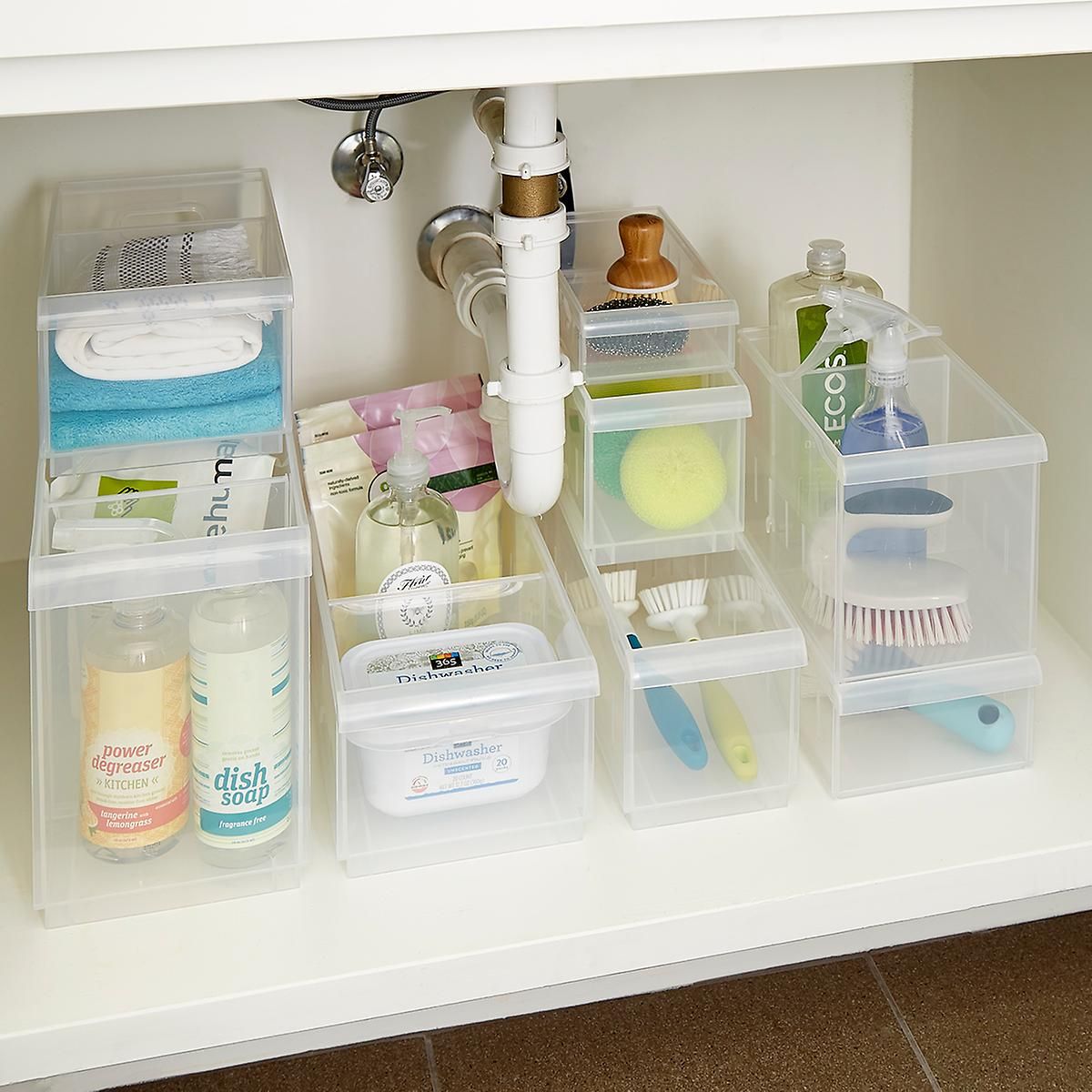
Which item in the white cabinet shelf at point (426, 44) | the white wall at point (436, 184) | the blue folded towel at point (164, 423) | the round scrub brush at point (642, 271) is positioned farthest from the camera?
the white wall at point (436, 184)

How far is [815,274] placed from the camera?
0.95 meters

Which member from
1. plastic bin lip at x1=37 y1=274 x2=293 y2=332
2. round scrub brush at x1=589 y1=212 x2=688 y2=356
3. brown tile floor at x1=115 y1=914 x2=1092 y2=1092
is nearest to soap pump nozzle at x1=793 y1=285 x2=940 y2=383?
round scrub brush at x1=589 y1=212 x2=688 y2=356

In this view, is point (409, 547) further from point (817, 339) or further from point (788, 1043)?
point (788, 1043)

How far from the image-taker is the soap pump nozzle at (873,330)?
825 millimetres

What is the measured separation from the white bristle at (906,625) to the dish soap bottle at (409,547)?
24 cm

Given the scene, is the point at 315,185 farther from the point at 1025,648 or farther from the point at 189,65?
the point at 1025,648

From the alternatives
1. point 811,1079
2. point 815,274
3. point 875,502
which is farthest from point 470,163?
point 811,1079

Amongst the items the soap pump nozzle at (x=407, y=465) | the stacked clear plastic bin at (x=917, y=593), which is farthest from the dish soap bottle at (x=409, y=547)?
the stacked clear plastic bin at (x=917, y=593)

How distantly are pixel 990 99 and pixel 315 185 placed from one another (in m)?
0.50

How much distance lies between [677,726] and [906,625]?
0.15 metres

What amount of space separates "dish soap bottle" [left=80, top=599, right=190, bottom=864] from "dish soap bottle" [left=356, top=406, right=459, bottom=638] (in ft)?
0.45

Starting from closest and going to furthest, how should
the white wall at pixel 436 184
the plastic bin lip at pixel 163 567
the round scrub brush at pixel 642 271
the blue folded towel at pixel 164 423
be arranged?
1. the plastic bin lip at pixel 163 567
2. the blue folded towel at pixel 164 423
3. the round scrub brush at pixel 642 271
4. the white wall at pixel 436 184

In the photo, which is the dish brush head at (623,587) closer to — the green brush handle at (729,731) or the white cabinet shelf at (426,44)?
the green brush handle at (729,731)

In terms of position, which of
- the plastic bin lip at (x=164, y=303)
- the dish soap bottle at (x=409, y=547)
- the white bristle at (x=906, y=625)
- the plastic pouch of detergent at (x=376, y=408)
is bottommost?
the white bristle at (x=906, y=625)
